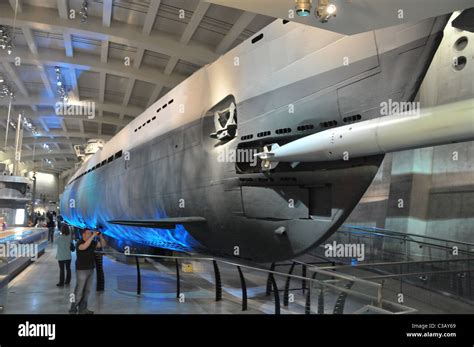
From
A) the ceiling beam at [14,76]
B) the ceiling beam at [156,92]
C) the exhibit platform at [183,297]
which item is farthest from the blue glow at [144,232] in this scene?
the ceiling beam at [14,76]

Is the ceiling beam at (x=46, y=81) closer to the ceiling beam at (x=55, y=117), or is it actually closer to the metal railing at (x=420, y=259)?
the ceiling beam at (x=55, y=117)

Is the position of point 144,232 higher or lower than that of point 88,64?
lower

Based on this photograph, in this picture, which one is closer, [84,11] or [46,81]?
[84,11]

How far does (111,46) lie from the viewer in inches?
775

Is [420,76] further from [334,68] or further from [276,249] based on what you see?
[276,249]

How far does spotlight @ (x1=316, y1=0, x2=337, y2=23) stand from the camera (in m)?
3.49

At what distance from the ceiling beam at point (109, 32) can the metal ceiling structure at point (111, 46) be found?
0.12 ft

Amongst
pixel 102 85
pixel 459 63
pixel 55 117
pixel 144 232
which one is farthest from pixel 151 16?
pixel 55 117

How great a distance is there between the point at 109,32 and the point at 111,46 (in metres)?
3.09

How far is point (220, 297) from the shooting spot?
749cm

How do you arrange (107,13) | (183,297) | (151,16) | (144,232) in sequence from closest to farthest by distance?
(183,297)
(144,232)
(107,13)
(151,16)

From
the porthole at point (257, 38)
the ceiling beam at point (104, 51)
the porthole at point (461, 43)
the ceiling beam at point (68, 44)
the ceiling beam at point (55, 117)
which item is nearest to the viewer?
the porthole at point (257, 38)

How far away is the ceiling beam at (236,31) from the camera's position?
15238 millimetres

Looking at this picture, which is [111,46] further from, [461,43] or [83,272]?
[83,272]
